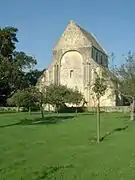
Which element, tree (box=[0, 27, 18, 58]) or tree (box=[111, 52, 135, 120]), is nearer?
tree (box=[111, 52, 135, 120])

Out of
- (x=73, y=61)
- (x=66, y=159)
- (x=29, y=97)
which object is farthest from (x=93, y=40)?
(x=66, y=159)

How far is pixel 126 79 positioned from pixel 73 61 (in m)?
43.0

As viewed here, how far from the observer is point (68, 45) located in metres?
97.1

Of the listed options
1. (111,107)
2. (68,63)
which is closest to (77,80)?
(68,63)

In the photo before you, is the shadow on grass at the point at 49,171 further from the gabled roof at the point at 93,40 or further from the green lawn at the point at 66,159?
the gabled roof at the point at 93,40

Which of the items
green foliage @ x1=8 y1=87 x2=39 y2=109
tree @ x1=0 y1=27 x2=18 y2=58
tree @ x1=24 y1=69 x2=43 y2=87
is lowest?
green foliage @ x1=8 y1=87 x2=39 y2=109

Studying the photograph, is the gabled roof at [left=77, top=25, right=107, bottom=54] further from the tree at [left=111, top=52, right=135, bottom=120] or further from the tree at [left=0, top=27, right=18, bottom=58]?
the tree at [left=111, top=52, right=135, bottom=120]

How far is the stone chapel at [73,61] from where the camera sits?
93438 mm

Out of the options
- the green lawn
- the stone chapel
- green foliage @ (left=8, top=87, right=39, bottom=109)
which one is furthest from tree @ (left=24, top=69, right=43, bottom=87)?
the green lawn

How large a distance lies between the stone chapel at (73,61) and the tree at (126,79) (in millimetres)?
36099

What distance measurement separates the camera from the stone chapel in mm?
93438

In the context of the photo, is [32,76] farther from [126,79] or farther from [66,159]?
[66,159]

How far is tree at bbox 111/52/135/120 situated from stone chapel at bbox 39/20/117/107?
36099 mm

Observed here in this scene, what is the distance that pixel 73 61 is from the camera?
95.8 meters
